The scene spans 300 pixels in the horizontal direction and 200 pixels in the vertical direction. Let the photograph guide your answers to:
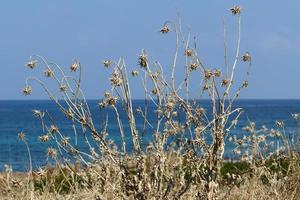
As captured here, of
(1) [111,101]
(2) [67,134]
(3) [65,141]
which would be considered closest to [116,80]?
(1) [111,101]

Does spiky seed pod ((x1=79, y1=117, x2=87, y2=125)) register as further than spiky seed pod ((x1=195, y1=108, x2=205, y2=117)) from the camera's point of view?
No

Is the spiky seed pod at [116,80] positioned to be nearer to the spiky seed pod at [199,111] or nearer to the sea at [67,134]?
the sea at [67,134]

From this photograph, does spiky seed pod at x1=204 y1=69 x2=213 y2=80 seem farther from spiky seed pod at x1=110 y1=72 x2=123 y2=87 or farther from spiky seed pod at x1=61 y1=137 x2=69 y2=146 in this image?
spiky seed pod at x1=61 y1=137 x2=69 y2=146

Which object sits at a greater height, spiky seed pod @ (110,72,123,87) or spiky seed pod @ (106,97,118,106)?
spiky seed pod @ (110,72,123,87)

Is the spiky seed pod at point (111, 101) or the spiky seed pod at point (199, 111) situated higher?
the spiky seed pod at point (111, 101)

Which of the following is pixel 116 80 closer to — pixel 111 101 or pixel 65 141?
pixel 111 101

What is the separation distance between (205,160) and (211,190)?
0.25 m

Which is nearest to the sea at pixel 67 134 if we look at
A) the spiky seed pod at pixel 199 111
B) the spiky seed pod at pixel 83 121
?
the spiky seed pod at pixel 83 121

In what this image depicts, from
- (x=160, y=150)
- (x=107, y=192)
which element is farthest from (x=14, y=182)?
(x=160, y=150)

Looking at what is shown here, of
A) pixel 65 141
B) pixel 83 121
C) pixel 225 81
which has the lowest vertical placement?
pixel 65 141

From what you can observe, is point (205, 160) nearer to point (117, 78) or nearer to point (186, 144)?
point (186, 144)

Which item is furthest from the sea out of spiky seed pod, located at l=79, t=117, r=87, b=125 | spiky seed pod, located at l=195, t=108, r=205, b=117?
spiky seed pod, located at l=195, t=108, r=205, b=117

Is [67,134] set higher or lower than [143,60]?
lower

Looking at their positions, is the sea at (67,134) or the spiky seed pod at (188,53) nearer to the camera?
the spiky seed pod at (188,53)
